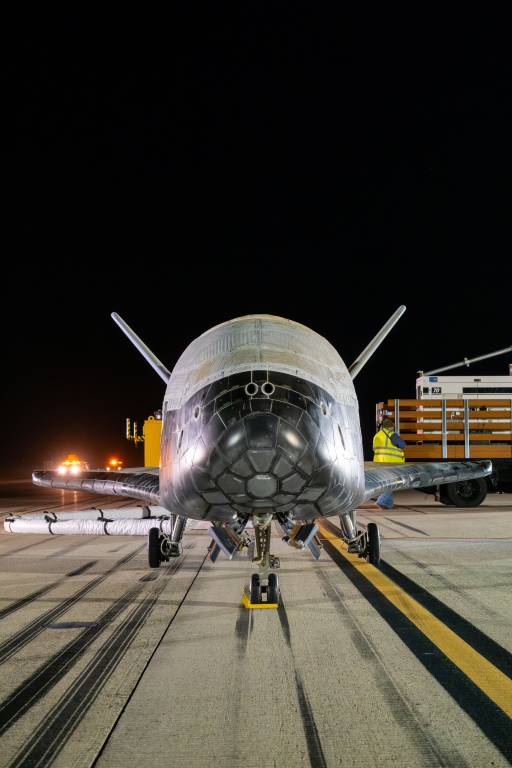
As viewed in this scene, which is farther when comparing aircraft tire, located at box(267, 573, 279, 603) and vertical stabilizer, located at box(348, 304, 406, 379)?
vertical stabilizer, located at box(348, 304, 406, 379)

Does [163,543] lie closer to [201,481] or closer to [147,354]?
[147,354]

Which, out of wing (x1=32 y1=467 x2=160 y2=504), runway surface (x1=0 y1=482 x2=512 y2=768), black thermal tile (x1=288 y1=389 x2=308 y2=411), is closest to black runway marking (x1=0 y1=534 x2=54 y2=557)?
wing (x1=32 y1=467 x2=160 y2=504)

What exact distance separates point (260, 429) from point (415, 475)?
17.9ft

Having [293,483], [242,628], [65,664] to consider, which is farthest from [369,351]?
[65,664]

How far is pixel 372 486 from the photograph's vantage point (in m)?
7.40

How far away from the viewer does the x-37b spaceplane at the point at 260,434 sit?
4.50 meters

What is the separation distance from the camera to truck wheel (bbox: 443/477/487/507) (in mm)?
16656

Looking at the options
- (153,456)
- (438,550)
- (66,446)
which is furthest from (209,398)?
(66,446)

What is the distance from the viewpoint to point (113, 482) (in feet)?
30.8

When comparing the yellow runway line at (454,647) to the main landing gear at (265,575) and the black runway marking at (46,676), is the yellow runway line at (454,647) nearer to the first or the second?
the main landing gear at (265,575)

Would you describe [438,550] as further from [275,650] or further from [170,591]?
[275,650]

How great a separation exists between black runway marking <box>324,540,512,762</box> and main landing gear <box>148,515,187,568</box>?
2.61 metres

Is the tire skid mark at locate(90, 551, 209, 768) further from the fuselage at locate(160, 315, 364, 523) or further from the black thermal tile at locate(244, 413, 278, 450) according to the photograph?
the black thermal tile at locate(244, 413, 278, 450)

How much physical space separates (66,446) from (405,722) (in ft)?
275
